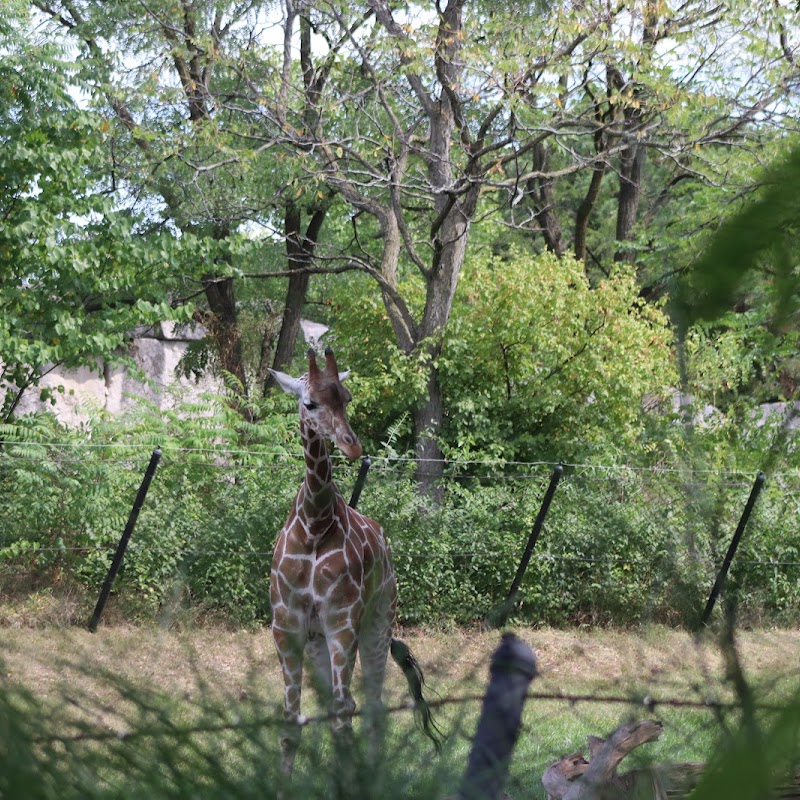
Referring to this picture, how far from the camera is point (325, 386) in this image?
16.3ft

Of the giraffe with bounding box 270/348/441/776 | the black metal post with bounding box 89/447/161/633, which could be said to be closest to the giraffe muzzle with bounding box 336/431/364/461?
the giraffe with bounding box 270/348/441/776

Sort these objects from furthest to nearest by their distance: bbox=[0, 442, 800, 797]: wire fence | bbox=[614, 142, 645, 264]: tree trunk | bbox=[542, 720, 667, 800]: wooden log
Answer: bbox=[614, 142, 645, 264]: tree trunk, bbox=[0, 442, 800, 797]: wire fence, bbox=[542, 720, 667, 800]: wooden log

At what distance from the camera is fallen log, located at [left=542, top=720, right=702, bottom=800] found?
97 cm

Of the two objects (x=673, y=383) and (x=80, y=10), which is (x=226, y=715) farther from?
(x=80, y=10)

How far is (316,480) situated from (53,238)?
5785mm

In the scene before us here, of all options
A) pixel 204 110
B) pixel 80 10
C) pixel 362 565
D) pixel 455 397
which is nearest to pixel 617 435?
pixel 455 397

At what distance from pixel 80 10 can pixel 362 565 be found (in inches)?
534

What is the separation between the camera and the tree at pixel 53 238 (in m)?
9.73

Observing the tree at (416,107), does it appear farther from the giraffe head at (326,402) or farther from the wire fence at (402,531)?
the giraffe head at (326,402)

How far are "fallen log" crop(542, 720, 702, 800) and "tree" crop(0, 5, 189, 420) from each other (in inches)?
317

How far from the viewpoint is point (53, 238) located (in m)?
9.89

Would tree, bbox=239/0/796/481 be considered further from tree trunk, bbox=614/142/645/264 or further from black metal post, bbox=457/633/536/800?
black metal post, bbox=457/633/536/800

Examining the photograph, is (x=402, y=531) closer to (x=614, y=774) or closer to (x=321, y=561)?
(x=321, y=561)

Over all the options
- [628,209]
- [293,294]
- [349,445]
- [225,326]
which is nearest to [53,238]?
[349,445]
